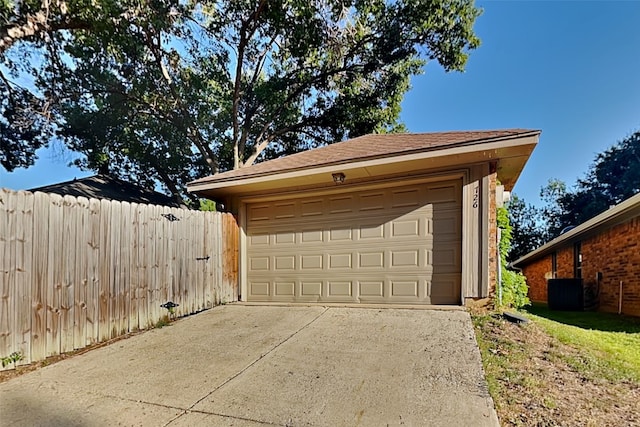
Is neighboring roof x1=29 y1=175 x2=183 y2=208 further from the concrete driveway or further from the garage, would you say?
the concrete driveway

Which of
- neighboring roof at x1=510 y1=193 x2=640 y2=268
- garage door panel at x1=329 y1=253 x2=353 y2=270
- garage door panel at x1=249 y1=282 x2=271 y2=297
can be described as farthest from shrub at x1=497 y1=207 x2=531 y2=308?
garage door panel at x1=249 y1=282 x2=271 y2=297

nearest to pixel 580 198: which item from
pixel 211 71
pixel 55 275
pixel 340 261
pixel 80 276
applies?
pixel 211 71

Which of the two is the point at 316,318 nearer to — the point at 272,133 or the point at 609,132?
the point at 272,133

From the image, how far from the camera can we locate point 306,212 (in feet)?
22.1

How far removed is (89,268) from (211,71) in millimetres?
10381

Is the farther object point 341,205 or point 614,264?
point 614,264

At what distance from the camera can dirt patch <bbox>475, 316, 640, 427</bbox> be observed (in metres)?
2.53

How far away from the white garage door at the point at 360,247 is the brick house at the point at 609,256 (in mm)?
5155

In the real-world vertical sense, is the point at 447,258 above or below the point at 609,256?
above

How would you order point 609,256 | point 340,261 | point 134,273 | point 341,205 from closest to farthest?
point 134,273 → point 340,261 → point 341,205 → point 609,256

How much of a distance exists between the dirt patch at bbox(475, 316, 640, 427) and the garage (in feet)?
4.54

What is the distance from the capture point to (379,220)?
6.09 meters

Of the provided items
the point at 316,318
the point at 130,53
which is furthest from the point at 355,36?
the point at 316,318

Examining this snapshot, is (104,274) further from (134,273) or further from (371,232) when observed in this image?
(371,232)
